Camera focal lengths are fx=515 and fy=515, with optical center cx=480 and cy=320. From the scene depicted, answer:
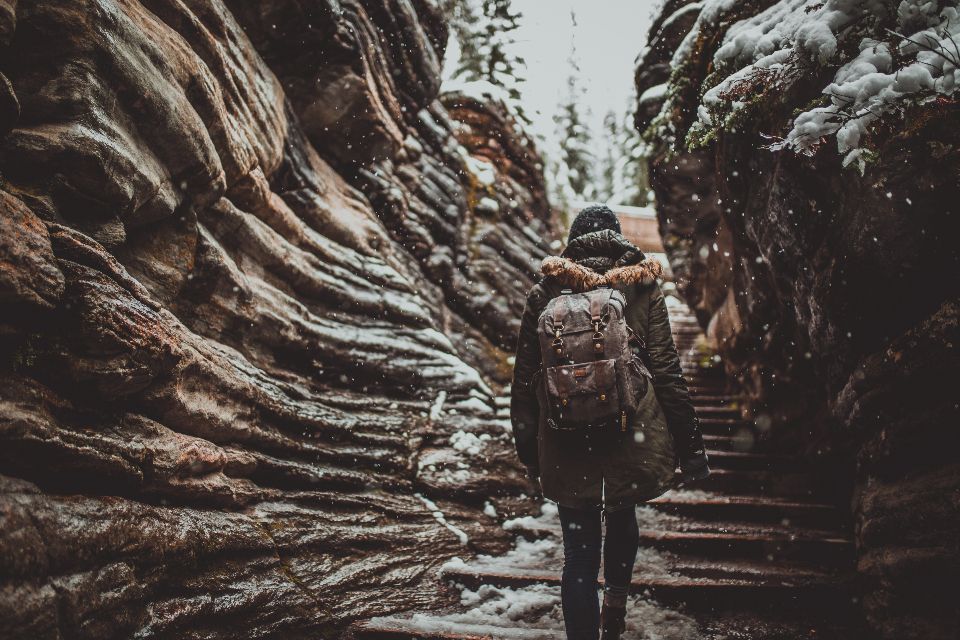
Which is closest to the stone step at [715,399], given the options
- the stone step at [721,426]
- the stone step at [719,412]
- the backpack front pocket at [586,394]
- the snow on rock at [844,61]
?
Result: the stone step at [719,412]

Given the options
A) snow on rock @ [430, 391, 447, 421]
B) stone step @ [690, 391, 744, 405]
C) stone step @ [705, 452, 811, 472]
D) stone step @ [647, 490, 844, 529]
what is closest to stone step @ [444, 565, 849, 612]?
stone step @ [647, 490, 844, 529]

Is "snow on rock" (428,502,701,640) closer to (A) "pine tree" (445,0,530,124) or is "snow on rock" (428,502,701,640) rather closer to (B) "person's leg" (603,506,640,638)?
(B) "person's leg" (603,506,640,638)

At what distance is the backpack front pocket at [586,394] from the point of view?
8.25 feet

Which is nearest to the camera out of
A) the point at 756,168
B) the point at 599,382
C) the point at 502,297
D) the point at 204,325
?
the point at 599,382

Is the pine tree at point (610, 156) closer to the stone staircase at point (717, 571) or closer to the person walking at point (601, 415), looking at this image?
the stone staircase at point (717, 571)

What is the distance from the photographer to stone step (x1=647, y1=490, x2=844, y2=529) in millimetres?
4430

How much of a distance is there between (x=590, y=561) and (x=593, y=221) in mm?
1908

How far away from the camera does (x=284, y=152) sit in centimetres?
588

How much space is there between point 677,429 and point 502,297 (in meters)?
7.21

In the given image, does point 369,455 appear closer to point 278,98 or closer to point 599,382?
point 599,382

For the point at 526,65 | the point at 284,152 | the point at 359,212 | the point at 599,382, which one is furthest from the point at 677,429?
the point at 526,65

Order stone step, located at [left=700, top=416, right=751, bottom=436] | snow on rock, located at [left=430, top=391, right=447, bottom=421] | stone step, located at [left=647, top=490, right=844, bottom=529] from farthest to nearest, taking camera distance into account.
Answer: stone step, located at [left=700, top=416, right=751, bottom=436], snow on rock, located at [left=430, top=391, right=447, bottom=421], stone step, located at [left=647, top=490, right=844, bottom=529]

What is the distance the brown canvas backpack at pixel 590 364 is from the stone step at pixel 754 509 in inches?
110

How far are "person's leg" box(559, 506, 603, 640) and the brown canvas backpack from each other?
50 cm
